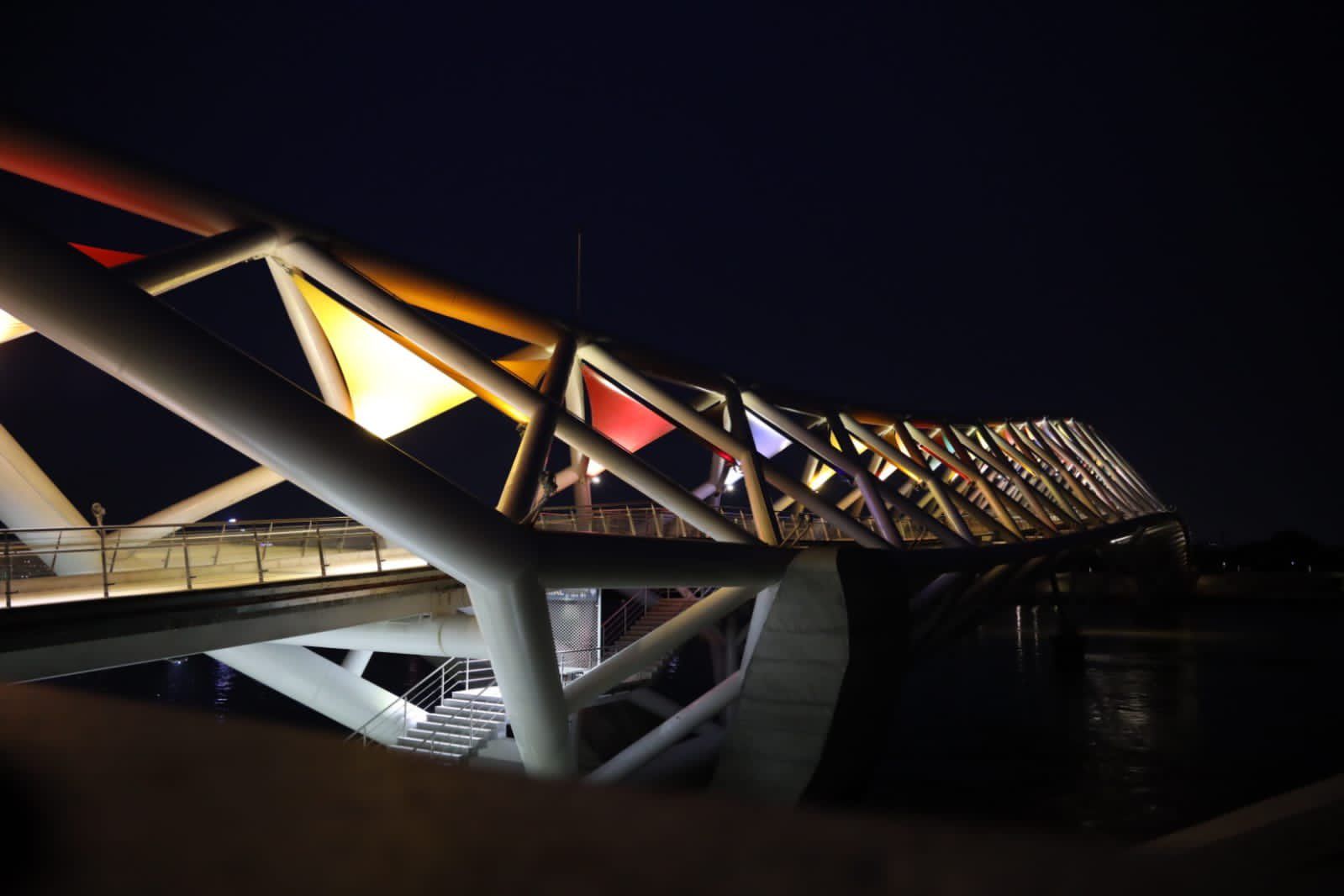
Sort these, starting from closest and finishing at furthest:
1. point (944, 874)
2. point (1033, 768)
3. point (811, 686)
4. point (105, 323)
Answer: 1. point (944, 874)
2. point (105, 323)
3. point (811, 686)
4. point (1033, 768)

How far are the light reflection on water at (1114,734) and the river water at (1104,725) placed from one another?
0.24 feet

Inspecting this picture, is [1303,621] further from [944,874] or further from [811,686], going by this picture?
[944,874]

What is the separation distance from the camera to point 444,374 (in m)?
15.5

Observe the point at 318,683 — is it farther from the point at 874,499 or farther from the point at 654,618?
the point at 874,499

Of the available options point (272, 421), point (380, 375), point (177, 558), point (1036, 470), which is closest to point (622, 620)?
point (380, 375)

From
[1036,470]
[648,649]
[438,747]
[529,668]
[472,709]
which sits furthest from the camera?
[1036,470]

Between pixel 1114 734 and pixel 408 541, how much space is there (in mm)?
26283

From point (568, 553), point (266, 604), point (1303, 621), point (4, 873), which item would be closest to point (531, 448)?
point (568, 553)

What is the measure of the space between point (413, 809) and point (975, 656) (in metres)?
52.5

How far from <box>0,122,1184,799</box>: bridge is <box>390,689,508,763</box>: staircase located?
6 cm

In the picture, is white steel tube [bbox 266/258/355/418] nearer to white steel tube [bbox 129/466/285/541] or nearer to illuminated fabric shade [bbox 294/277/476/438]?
illuminated fabric shade [bbox 294/277/476/438]

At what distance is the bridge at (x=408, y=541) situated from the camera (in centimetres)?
754

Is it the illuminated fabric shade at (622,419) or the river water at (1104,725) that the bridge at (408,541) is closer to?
the illuminated fabric shade at (622,419)

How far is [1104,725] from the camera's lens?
2914 cm
